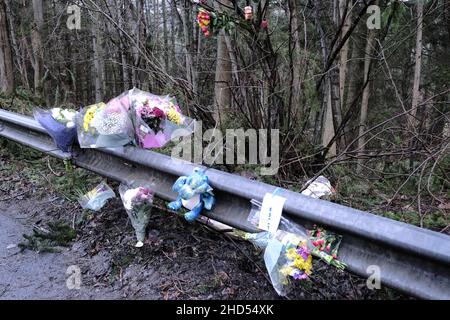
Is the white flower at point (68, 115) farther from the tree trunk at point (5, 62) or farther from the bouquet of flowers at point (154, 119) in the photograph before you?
the tree trunk at point (5, 62)

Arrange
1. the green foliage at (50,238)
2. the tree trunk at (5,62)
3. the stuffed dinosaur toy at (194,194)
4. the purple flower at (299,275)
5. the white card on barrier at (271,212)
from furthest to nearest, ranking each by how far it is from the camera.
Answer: the tree trunk at (5,62) < the green foliage at (50,238) < the stuffed dinosaur toy at (194,194) < the white card on barrier at (271,212) < the purple flower at (299,275)

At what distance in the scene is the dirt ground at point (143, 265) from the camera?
257 cm

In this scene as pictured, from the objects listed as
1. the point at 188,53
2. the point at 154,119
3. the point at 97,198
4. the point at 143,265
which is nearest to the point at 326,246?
the point at 143,265

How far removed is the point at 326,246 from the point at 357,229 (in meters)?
0.24

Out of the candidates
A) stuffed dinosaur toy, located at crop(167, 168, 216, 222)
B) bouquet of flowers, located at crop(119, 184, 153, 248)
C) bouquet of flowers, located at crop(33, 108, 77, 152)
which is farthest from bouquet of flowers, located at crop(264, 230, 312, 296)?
bouquet of flowers, located at crop(33, 108, 77, 152)

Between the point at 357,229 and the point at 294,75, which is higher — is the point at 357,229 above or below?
below

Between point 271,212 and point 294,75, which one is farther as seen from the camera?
point 294,75

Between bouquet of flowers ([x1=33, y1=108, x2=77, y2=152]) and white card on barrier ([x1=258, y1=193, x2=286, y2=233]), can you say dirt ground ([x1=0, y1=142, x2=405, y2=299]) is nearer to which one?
white card on barrier ([x1=258, y1=193, x2=286, y2=233])

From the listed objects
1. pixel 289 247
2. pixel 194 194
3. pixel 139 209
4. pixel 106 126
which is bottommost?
pixel 139 209

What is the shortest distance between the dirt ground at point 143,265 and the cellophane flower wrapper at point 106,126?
652 mm

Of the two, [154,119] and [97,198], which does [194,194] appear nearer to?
[154,119]

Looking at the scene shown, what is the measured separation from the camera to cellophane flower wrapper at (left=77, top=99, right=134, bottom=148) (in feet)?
11.0

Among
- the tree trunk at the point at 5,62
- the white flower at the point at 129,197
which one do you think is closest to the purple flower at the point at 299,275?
the white flower at the point at 129,197

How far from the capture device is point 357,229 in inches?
85.8
